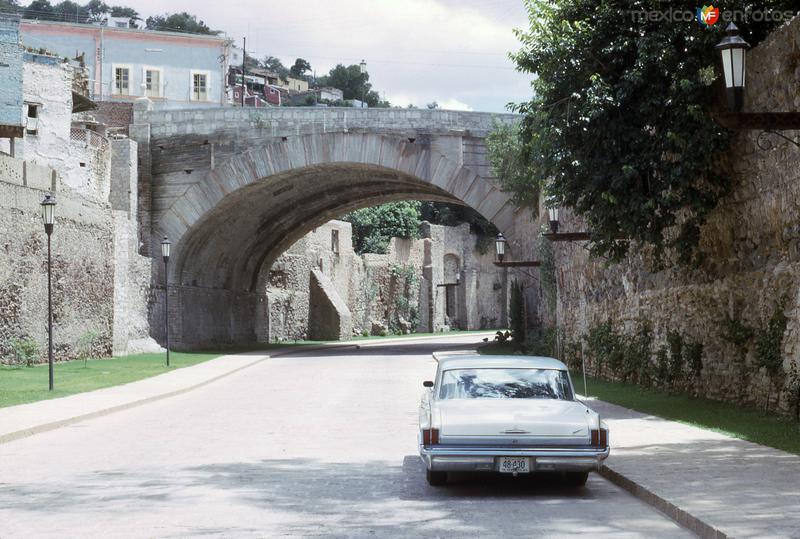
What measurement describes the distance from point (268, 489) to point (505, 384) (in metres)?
2.56

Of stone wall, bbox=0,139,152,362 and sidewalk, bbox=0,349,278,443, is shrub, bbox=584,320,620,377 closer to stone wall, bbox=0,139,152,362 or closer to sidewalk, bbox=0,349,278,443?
sidewalk, bbox=0,349,278,443

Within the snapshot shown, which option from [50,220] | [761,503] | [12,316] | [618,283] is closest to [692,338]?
[618,283]

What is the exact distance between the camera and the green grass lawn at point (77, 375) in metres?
20.0

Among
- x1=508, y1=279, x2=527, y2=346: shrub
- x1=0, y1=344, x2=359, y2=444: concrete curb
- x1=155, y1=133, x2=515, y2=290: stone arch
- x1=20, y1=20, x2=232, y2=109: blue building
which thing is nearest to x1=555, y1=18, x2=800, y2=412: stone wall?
x1=0, y1=344, x2=359, y2=444: concrete curb

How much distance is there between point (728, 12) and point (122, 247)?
25.8 m

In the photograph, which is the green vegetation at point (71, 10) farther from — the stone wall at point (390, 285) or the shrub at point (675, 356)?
the shrub at point (675, 356)

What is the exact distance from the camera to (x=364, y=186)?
46812 millimetres

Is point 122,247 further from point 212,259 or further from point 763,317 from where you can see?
point 763,317

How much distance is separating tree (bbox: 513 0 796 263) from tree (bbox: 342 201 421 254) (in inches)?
2212

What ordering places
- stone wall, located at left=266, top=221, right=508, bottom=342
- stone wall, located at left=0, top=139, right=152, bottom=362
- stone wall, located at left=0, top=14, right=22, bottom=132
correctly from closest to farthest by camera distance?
stone wall, located at left=0, top=139, right=152, bottom=362 < stone wall, located at left=0, top=14, right=22, bottom=132 < stone wall, located at left=266, top=221, right=508, bottom=342

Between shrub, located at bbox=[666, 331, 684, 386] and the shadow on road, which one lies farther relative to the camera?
shrub, located at bbox=[666, 331, 684, 386]

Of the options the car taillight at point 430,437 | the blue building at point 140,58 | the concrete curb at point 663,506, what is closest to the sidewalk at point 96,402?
the car taillight at point 430,437

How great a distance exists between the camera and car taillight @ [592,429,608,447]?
30.3 ft

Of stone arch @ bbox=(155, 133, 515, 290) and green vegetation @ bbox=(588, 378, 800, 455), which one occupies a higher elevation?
stone arch @ bbox=(155, 133, 515, 290)
